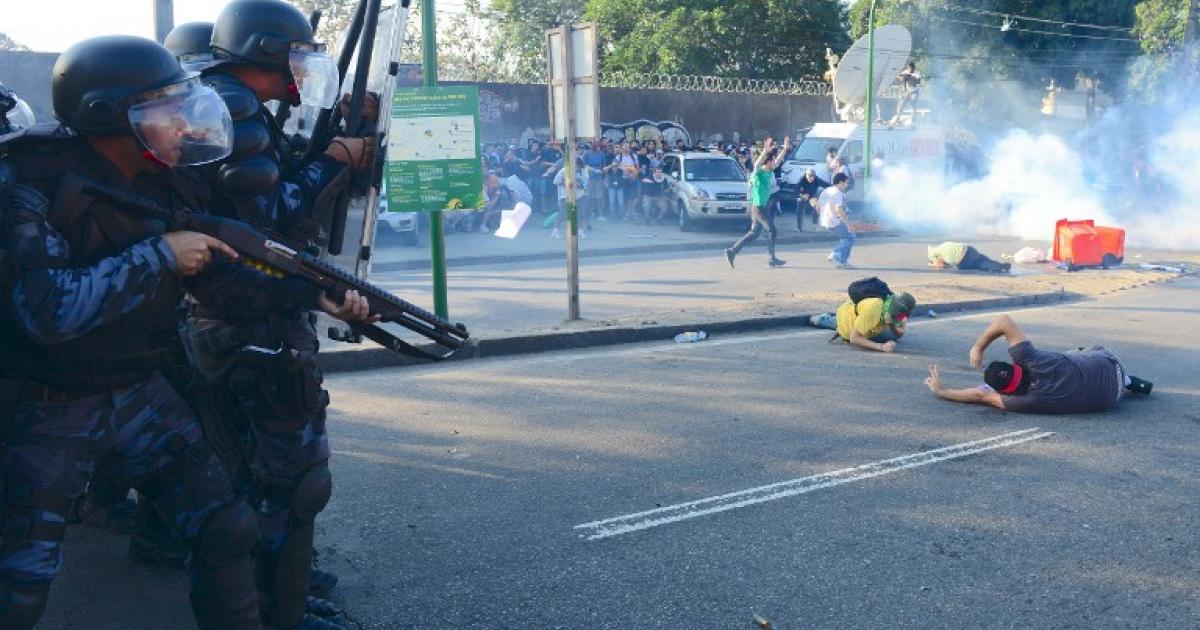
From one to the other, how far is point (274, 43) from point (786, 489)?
10.5ft

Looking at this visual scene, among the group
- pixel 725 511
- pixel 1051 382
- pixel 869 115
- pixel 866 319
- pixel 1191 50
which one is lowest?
pixel 725 511

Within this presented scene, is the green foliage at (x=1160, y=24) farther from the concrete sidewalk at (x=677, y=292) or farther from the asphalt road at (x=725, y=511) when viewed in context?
the asphalt road at (x=725, y=511)

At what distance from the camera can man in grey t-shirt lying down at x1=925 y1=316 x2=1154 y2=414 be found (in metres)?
7.08

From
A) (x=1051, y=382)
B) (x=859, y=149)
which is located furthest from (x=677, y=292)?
(x=859, y=149)

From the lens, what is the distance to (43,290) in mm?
2615

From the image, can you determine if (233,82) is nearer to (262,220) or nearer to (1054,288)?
(262,220)

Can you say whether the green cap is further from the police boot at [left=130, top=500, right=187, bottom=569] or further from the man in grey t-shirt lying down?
the police boot at [left=130, top=500, right=187, bottom=569]

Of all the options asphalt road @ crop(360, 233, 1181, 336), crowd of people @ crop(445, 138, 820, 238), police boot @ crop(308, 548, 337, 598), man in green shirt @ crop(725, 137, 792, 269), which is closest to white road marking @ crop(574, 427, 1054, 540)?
police boot @ crop(308, 548, 337, 598)

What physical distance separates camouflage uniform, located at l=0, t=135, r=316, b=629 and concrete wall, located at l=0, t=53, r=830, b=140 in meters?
21.2

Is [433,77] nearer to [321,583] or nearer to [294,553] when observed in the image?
[321,583]

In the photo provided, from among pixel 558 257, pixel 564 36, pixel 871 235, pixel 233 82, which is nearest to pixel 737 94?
pixel 871 235

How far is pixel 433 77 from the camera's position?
905cm

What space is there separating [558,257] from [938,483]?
12585 mm

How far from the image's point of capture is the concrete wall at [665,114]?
24.6m
